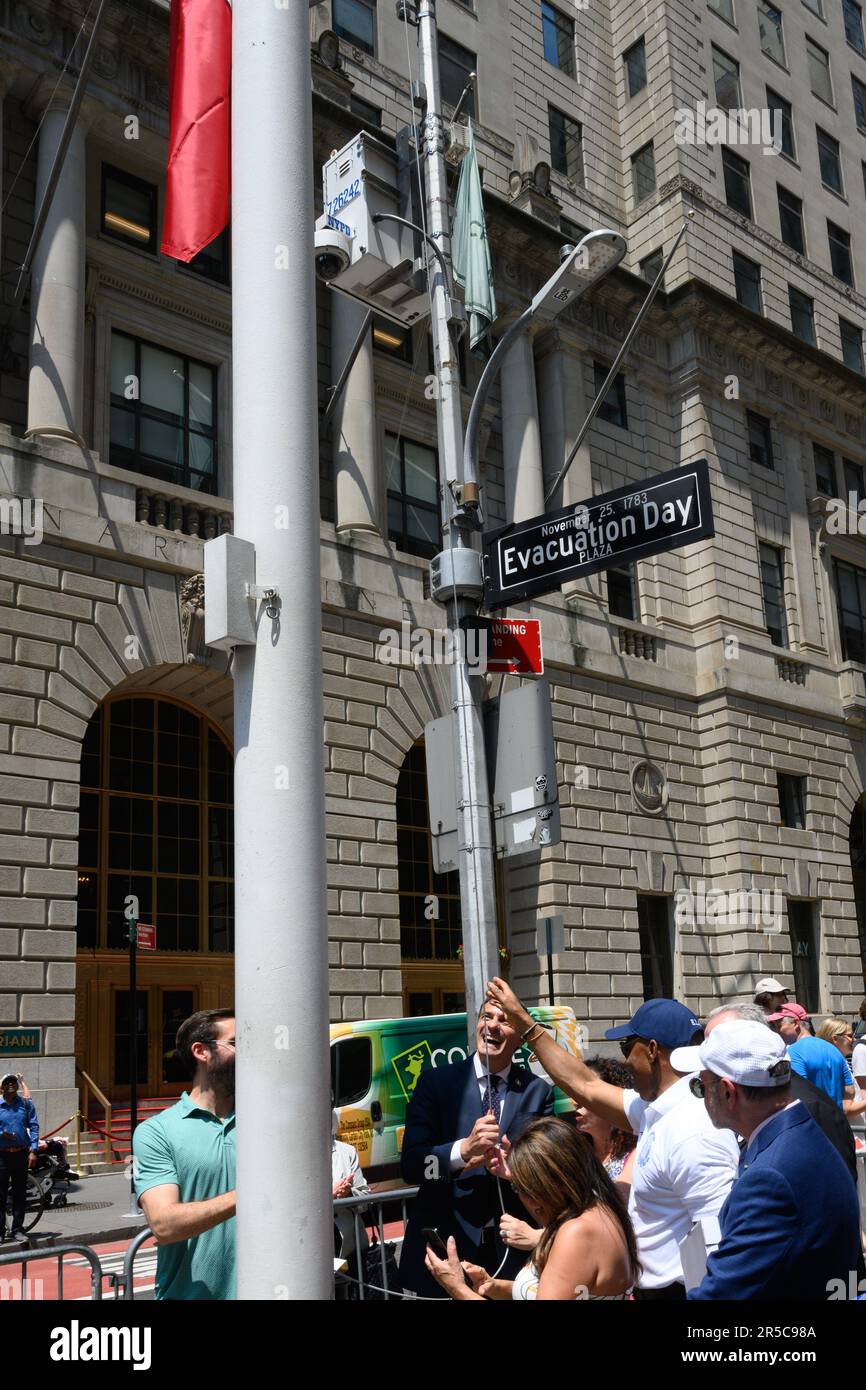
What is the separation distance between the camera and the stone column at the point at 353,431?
2333 centimetres

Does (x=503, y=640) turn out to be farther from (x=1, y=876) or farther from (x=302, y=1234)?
(x=1, y=876)

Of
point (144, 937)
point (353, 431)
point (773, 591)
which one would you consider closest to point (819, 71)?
point (773, 591)

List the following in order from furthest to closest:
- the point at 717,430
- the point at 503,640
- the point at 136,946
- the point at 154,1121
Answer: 1. the point at 717,430
2. the point at 136,946
3. the point at 503,640
4. the point at 154,1121

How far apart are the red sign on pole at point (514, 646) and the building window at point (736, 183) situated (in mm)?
28895

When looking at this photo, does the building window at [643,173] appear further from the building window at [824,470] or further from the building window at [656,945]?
the building window at [656,945]

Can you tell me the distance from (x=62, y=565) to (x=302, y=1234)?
615 inches

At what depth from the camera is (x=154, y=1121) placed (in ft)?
16.4

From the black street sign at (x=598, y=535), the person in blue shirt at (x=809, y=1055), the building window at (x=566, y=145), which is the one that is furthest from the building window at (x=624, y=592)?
the person in blue shirt at (x=809, y=1055)

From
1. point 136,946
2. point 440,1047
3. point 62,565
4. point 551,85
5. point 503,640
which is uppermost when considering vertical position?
point 551,85

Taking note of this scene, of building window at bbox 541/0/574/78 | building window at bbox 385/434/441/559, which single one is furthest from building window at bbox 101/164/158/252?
building window at bbox 541/0/574/78

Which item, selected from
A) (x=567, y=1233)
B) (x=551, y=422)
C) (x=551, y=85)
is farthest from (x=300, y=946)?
(x=551, y=85)

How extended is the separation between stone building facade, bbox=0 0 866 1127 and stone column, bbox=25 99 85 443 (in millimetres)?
58

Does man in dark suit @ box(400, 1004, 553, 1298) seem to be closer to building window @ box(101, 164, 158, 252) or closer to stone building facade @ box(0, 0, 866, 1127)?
stone building facade @ box(0, 0, 866, 1127)

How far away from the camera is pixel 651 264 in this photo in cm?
3328
